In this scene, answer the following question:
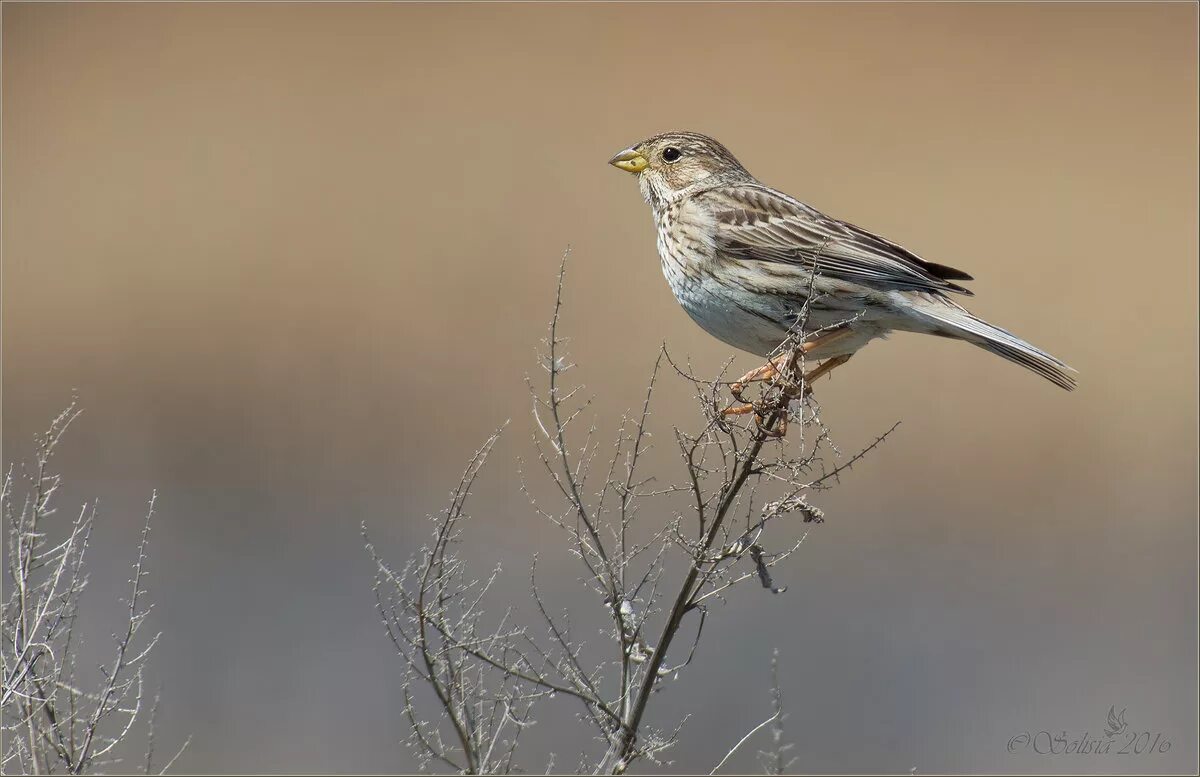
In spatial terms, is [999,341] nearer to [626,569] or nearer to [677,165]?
[626,569]

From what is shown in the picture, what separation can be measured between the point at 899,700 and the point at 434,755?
8446 mm

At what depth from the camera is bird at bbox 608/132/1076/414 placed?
21.9 ft

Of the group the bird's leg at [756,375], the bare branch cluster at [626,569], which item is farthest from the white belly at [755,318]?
the bare branch cluster at [626,569]

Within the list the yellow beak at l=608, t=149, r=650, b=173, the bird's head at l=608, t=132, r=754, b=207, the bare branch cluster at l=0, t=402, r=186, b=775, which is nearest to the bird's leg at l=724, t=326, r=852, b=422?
the bird's head at l=608, t=132, r=754, b=207

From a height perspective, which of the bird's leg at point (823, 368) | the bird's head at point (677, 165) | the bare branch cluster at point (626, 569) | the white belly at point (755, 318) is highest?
the bird's head at point (677, 165)

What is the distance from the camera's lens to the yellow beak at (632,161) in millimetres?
8422

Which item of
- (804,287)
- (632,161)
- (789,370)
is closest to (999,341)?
(804,287)

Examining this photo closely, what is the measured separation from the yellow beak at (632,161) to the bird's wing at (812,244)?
2.40ft

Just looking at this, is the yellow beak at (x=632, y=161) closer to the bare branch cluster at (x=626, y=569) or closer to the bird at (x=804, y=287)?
the bird at (x=804, y=287)

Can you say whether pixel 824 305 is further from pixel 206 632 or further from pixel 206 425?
pixel 206 425

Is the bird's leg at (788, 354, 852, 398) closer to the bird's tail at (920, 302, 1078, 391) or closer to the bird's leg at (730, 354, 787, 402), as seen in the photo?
the bird's leg at (730, 354, 787, 402)

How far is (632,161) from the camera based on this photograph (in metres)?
8.46

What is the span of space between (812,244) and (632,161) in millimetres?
1693

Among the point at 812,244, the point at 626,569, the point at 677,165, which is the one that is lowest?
the point at 626,569
